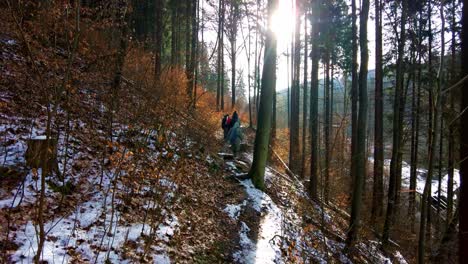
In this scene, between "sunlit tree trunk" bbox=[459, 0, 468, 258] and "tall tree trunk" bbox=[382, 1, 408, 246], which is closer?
"sunlit tree trunk" bbox=[459, 0, 468, 258]

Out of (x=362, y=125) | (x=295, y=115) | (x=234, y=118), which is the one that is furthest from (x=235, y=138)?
(x=295, y=115)

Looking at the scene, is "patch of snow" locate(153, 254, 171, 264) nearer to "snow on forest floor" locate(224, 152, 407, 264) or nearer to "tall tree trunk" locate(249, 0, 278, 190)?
"snow on forest floor" locate(224, 152, 407, 264)

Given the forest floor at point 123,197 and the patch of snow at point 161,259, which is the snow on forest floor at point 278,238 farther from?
the patch of snow at point 161,259

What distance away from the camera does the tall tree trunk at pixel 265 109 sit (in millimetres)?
9094

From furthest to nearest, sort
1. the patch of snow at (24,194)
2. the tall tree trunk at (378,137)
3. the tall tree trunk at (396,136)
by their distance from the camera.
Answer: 1. the tall tree trunk at (378,137)
2. the tall tree trunk at (396,136)
3. the patch of snow at (24,194)

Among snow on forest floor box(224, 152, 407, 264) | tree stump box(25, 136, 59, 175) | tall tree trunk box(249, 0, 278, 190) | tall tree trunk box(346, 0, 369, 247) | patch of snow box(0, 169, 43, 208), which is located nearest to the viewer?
patch of snow box(0, 169, 43, 208)

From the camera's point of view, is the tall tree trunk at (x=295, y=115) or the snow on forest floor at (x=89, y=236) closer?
the snow on forest floor at (x=89, y=236)

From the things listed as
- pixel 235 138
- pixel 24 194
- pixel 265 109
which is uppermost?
pixel 265 109

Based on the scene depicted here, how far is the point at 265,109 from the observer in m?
9.30

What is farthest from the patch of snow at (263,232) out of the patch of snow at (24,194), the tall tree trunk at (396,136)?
the tall tree trunk at (396,136)

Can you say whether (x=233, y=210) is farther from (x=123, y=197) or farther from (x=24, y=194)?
(x=24, y=194)

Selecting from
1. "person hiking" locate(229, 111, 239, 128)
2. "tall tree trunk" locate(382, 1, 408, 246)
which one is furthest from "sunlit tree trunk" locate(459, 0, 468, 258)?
"person hiking" locate(229, 111, 239, 128)

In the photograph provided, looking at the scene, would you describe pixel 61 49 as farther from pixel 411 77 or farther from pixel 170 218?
pixel 411 77

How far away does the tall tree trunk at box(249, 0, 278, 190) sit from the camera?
9.09m
